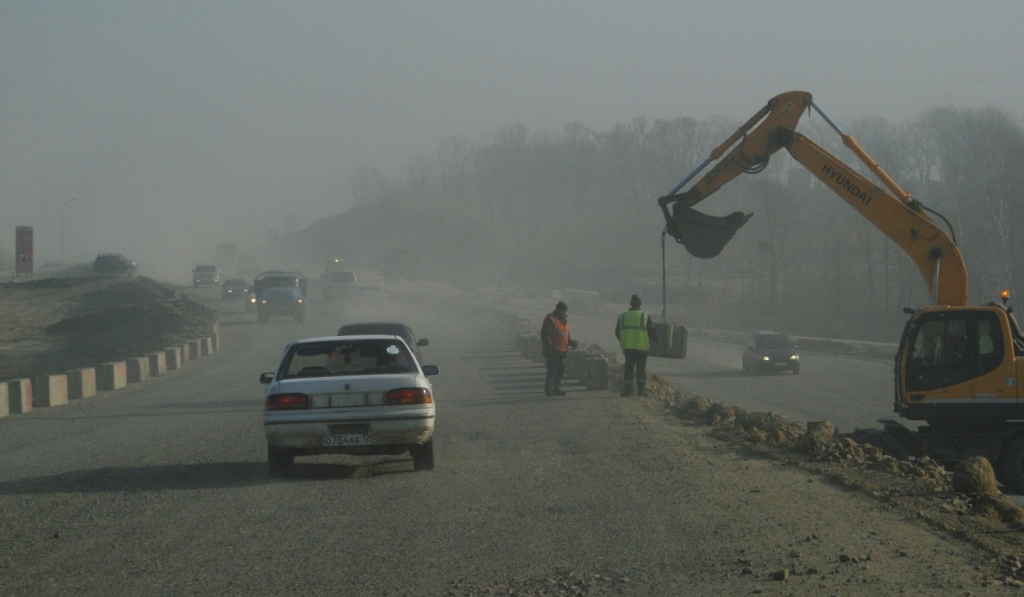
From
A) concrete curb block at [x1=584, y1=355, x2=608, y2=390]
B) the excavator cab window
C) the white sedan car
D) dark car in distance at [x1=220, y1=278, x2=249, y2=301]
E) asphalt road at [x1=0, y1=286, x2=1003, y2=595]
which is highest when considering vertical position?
dark car in distance at [x1=220, y1=278, x2=249, y2=301]

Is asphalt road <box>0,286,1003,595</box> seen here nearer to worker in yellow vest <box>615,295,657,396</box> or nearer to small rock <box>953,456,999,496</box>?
small rock <box>953,456,999,496</box>

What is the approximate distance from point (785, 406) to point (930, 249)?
40.7ft

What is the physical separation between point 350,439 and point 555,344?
939 centimetres

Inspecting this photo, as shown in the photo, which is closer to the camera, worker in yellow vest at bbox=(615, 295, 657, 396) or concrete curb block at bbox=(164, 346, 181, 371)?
worker in yellow vest at bbox=(615, 295, 657, 396)

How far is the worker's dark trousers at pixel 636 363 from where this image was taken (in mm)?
18156

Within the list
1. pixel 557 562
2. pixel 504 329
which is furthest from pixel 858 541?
pixel 504 329

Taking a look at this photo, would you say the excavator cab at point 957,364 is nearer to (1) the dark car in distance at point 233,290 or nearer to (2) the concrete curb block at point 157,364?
(2) the concrete curb block at point 157,364

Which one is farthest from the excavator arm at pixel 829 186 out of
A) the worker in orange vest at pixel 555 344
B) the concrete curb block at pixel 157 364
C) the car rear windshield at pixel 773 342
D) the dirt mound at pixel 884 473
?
the car rear windshield at pixel 773 342

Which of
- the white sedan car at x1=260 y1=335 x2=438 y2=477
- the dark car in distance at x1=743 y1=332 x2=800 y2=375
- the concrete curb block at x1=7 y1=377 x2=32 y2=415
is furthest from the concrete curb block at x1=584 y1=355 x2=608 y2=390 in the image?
the dark car in distance at x1=743 y1=332 x2=800 y2=375

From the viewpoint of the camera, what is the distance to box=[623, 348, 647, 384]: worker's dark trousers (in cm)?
1816

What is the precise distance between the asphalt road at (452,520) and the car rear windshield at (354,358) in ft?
3.74

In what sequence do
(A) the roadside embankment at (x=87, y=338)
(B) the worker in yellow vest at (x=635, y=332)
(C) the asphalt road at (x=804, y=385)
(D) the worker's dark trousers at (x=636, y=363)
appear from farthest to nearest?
(C) the asphalt road at (x=804, y=385) < (A) the roadside embankment at (x=87, y=338) < (D) the worker's dark trousers at (x=636, y=363) < (B) the worker in yellow vest at (x=635, y=332)

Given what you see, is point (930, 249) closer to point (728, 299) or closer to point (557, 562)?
point (557, 562)

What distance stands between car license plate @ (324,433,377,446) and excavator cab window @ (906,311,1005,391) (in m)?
7.40
